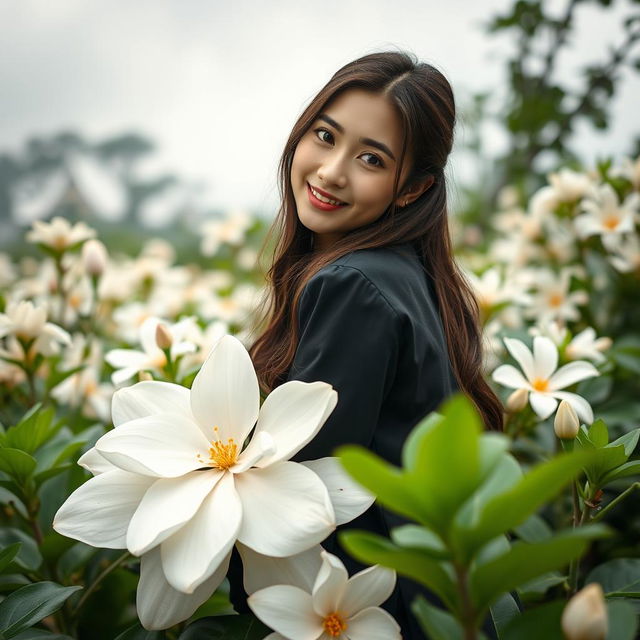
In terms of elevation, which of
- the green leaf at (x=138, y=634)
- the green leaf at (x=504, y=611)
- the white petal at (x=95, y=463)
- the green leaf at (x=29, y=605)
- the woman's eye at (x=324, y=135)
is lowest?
the green leaf at (x=138, y=634)

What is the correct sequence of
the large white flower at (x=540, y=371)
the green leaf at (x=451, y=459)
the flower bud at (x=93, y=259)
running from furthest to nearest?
the flower bud at (x=93, y=259), the large white flower at (x=540, y=371), the green leaf at (x=451, y=459)

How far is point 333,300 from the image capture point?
778 mm

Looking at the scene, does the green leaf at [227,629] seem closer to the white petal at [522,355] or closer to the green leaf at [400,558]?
the green leaf at [400,558]

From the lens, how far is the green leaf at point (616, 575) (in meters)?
0.89

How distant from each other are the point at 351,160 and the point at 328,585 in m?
0.53

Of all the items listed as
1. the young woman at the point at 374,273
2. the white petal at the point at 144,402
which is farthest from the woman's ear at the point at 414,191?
the white petal at the point at 144,402

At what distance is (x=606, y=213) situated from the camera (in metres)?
1.46

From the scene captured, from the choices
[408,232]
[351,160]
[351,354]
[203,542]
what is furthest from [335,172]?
[203,542]

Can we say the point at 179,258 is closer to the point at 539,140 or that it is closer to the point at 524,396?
the point at 539,140

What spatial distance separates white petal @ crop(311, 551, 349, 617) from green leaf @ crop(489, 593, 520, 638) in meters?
0.21

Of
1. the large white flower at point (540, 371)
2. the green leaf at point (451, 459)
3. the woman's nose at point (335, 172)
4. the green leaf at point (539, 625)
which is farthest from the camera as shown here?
the large white flower at point (540, 371)

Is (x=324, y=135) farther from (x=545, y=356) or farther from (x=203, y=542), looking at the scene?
(x=203, y=542)

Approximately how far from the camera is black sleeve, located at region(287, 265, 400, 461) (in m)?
0.74

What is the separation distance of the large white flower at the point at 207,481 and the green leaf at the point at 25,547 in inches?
11.3
